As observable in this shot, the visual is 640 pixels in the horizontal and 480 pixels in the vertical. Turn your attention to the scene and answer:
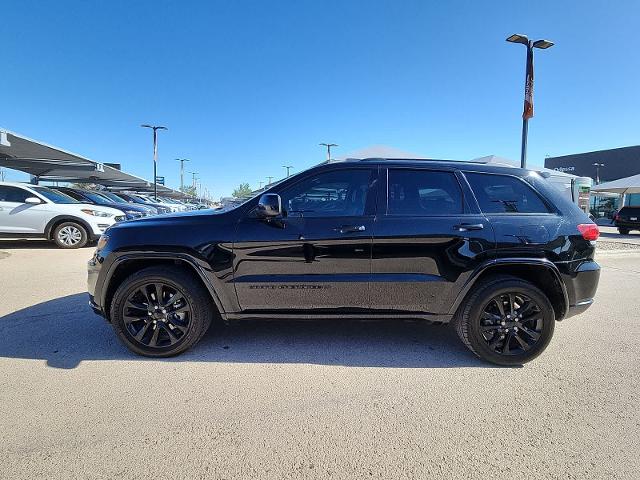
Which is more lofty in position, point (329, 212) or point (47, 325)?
point (329, 212)

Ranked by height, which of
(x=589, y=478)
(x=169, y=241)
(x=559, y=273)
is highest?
(x=169, y=241)

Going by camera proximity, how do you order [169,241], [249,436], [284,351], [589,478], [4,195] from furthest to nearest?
[4,195] < [284,351] < [169,241] < [249,436] < [589,478]

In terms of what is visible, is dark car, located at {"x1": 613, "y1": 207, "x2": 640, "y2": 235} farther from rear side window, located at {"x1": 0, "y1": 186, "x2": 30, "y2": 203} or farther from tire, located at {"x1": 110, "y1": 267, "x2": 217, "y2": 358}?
rear side window, located at {"x1": 0, "y1": 186, "x2": 30, "y2": 203}

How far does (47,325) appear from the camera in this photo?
3.69 meters

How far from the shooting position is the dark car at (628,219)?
1664 cm

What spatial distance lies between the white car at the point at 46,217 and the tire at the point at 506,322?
9420mm

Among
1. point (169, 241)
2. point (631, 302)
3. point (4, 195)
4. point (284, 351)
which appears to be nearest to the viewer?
point (169, 241)

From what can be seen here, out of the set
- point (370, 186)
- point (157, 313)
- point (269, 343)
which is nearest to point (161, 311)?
point (157, 313)

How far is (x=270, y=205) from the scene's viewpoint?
111 inches

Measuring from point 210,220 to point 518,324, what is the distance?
9.28ft

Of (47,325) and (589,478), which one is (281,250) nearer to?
(589,478)

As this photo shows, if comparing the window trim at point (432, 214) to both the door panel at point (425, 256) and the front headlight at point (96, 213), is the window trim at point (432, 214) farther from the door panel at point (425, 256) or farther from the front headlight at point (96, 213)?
the front headlight at point (96, 213)

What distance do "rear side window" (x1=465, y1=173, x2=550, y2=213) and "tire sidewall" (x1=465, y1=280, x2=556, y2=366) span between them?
2.18ft

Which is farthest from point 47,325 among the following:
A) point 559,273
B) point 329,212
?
point 559,273
